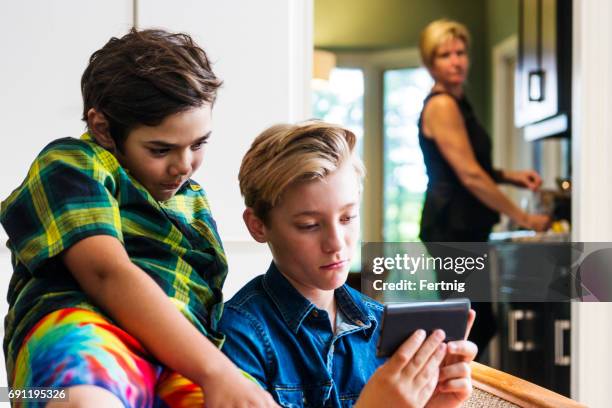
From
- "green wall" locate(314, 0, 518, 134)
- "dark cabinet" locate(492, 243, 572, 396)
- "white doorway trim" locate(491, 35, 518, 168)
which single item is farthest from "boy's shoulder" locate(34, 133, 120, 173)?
"green wall" locate(314, 0, 518, 134)

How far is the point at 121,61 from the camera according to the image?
2.04ft

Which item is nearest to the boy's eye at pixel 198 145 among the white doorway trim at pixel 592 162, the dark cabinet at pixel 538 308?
the white doorway trim at pixel 592 162

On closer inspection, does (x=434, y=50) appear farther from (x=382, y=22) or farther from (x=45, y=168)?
(x=45, y=168)

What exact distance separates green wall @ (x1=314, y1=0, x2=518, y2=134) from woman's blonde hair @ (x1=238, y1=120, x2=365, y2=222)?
345 cm

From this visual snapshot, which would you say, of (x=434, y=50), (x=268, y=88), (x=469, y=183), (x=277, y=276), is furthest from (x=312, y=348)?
(x=434, y=50)

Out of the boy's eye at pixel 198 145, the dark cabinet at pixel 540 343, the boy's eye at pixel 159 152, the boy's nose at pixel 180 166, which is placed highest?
the boy's eye at pixel 198 145

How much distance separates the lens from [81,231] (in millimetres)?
582

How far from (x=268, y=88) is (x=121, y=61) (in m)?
0.59

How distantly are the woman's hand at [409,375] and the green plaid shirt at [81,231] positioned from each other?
0.44 feet

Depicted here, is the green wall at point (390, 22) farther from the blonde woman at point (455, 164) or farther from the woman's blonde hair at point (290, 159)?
the woman's blonde hair at point (290, 159)

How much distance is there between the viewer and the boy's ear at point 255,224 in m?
0.66

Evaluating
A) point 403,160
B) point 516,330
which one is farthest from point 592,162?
point 403,160

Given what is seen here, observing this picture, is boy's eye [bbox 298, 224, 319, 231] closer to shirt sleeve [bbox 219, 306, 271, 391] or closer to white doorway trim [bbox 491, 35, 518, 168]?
shirt sleeve [bbox 219, 306, 271, 391]

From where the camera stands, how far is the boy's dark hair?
1.99 ft
